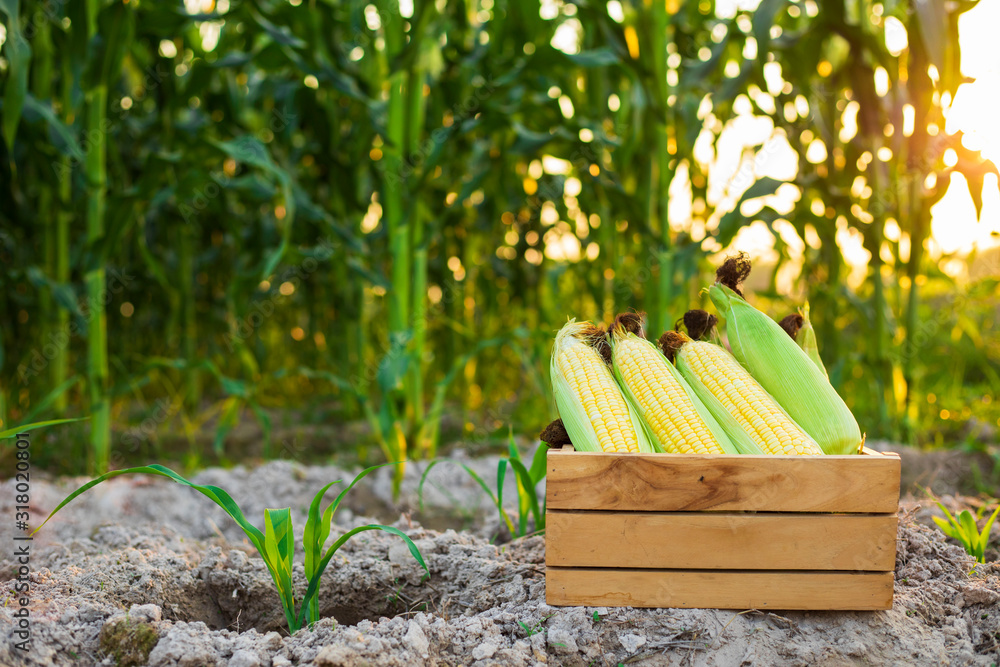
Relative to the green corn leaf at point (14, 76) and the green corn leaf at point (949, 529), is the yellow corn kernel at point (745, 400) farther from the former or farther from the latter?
the green corn leaf at point (14, 76)

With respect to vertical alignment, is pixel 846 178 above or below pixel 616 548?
above

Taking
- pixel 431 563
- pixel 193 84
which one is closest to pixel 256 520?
pixel 431 563

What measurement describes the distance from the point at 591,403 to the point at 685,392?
0.21m

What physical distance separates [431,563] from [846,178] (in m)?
2.74

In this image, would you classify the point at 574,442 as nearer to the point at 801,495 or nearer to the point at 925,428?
the point at 801,495

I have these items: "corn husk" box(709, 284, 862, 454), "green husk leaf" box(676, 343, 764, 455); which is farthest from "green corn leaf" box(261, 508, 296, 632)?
"corn husk" box(709, 284, 862, 454)

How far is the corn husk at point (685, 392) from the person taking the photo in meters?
1.25

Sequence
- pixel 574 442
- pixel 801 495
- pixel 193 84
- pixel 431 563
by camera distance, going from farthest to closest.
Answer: pixel 193 84
pixel 431 563
pixel 574 442
pixel 801 495

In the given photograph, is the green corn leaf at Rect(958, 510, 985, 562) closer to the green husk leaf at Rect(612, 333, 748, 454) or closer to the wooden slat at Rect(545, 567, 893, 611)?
the wooden slat at Rect(545, 567, 893, 611)

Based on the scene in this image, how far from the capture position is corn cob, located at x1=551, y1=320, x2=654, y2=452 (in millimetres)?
1227

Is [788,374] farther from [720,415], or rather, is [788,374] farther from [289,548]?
[289,548]

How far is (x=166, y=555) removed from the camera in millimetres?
1469

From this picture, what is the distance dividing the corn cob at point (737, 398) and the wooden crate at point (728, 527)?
0.10 meters

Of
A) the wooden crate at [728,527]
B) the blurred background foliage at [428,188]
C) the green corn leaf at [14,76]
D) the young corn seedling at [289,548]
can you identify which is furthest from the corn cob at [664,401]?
the green corn leaf at [14,76]
